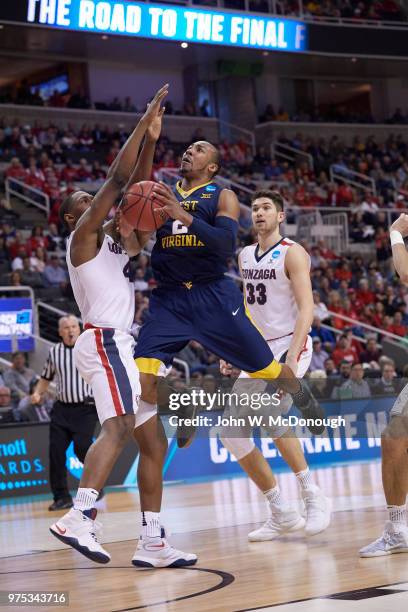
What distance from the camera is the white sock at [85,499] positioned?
5.79m

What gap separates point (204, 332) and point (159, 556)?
4.52 feet

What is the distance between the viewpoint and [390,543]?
614cm

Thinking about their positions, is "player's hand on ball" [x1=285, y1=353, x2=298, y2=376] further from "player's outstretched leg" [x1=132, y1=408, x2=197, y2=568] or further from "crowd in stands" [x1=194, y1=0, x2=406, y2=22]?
"crowd in stands" [x1=194, y1=0, x2=406, y2=22]

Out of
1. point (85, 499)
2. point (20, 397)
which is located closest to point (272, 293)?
point (85, 499)

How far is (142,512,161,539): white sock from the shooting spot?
6.20 metres

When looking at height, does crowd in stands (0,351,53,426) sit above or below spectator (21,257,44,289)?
below

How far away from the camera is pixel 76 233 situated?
6.10 m

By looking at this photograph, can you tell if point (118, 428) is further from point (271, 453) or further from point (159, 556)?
point (271, 453)

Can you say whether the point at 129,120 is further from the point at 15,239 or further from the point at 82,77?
the point at 15,239

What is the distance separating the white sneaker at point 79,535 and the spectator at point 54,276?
1244 centimetres

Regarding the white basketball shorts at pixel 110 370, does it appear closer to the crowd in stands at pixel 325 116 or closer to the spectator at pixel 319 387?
the spectator at pixel 319 387

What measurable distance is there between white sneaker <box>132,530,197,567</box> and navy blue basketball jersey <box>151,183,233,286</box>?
162cm

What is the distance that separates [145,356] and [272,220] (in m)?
1.79

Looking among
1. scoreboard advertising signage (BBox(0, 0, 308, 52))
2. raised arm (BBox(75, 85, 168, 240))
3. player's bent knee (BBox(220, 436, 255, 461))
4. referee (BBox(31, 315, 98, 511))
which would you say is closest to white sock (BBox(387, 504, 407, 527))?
player's bent knee (BBox(220, 436, 255, 461))
